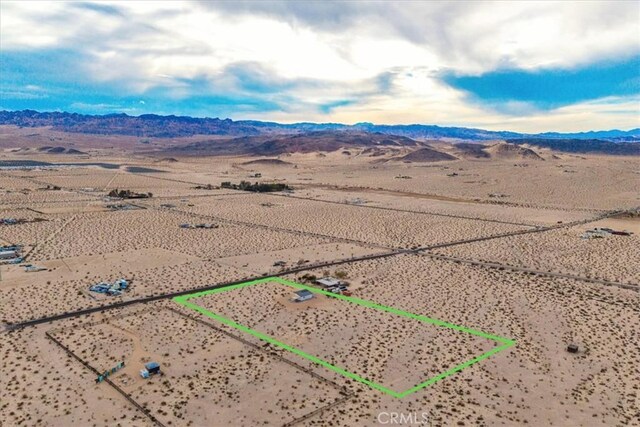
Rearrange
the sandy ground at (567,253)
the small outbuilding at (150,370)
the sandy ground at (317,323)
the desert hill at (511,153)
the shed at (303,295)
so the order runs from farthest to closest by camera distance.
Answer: the desert hill at (511,153) → the sandy ground at (567,253) → the shed at (303,295) → the small outbuilding at (150,370) → the sandy ground at (317,323)

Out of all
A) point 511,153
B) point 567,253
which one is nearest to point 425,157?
point 511,153

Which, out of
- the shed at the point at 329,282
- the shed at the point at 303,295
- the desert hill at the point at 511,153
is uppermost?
the desert hill at the point at 511,153

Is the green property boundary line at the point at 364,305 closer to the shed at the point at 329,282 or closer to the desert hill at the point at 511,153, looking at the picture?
the shed at the point at 329,282

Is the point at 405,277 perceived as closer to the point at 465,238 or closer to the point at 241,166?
the point at 465,238

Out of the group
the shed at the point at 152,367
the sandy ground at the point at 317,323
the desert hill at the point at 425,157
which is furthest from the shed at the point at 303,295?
the desert hill at the point at 425,157

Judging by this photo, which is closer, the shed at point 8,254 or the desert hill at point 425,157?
the shed at point 8,254

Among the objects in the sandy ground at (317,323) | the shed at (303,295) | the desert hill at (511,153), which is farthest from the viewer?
the desert hill at (511,153)

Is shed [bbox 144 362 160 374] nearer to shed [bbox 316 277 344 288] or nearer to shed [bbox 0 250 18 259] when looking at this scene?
shed [bbox 316 277 344 288]

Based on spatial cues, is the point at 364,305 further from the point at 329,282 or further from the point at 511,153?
the point at 511,153
